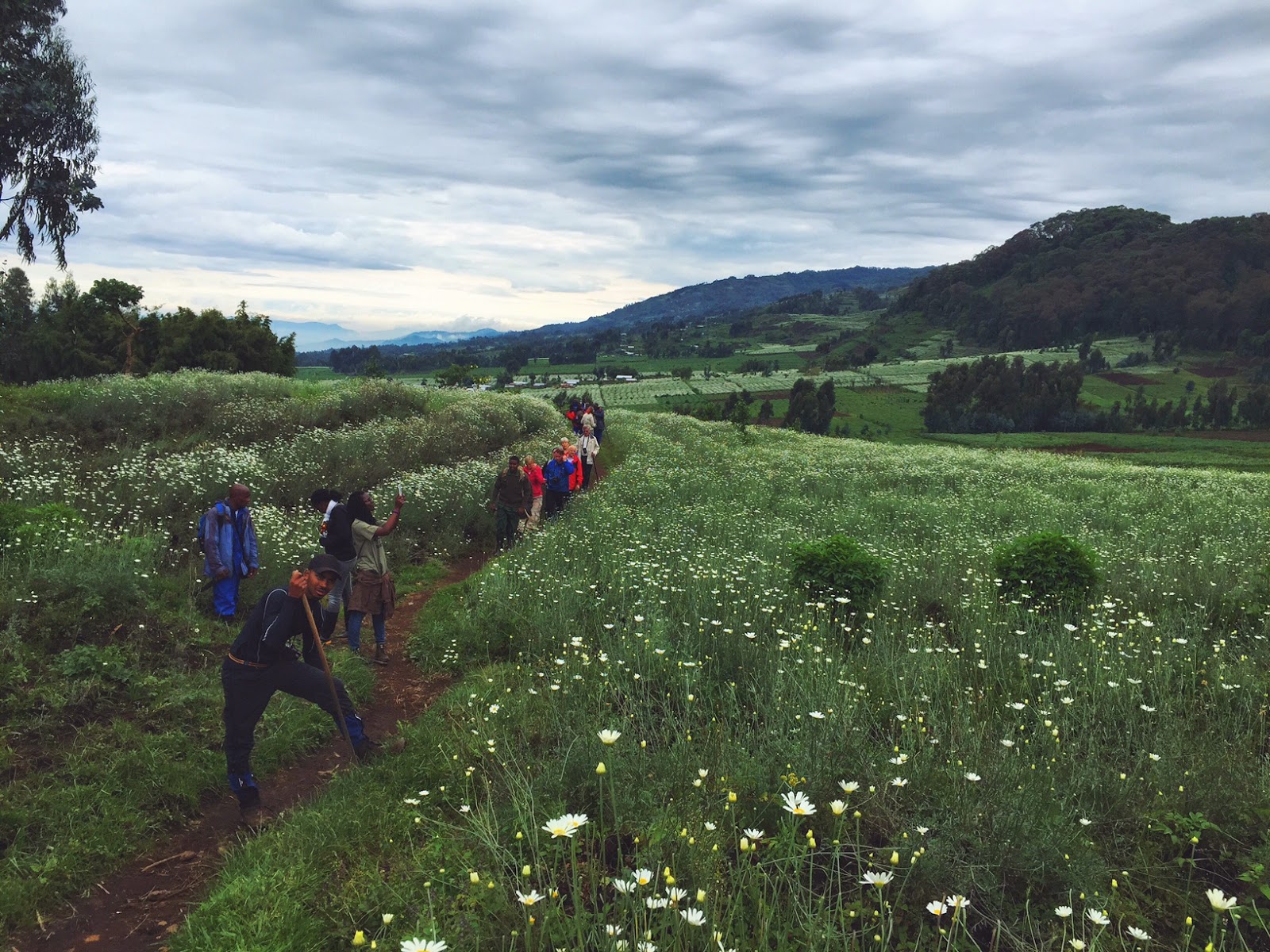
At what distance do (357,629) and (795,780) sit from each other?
6327mm

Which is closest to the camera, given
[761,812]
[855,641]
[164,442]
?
[761,812]

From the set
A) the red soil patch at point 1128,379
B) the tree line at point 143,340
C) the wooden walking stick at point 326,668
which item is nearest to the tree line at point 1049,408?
the red soil patch at point 1128,379

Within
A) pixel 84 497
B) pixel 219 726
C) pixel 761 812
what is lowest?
pixel 219 726

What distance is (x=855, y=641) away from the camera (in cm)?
747

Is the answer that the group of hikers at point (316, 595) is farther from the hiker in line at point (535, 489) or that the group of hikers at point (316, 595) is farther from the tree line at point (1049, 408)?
the tree line at point (1049, 408)

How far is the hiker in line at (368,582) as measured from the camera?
855 cm

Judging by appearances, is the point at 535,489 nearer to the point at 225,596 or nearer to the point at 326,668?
the point at 225,596

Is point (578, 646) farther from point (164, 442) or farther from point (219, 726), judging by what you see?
point (164, 442)

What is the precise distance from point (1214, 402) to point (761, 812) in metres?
109

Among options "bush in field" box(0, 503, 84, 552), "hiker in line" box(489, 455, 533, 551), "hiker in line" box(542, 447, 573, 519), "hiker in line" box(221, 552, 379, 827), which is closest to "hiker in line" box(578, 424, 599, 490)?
"hiker in line" box(542, 447, 573, 519)

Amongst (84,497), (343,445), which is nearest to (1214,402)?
(343,445)

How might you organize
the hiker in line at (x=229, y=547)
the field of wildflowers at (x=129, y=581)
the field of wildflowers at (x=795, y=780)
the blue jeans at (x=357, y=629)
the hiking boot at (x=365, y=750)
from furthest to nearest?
the blue jeans at (x=357, y=629), the hiker in line at (x=229, y=547), the hiking boot at (x=365, y=750), the field of wildflowers at (x=129, y=581), the field of wildflowers at (x=795, y=780)

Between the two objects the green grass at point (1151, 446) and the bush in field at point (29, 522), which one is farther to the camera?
the green grass at point (1151, 446)

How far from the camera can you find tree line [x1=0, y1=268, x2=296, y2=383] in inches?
1406
